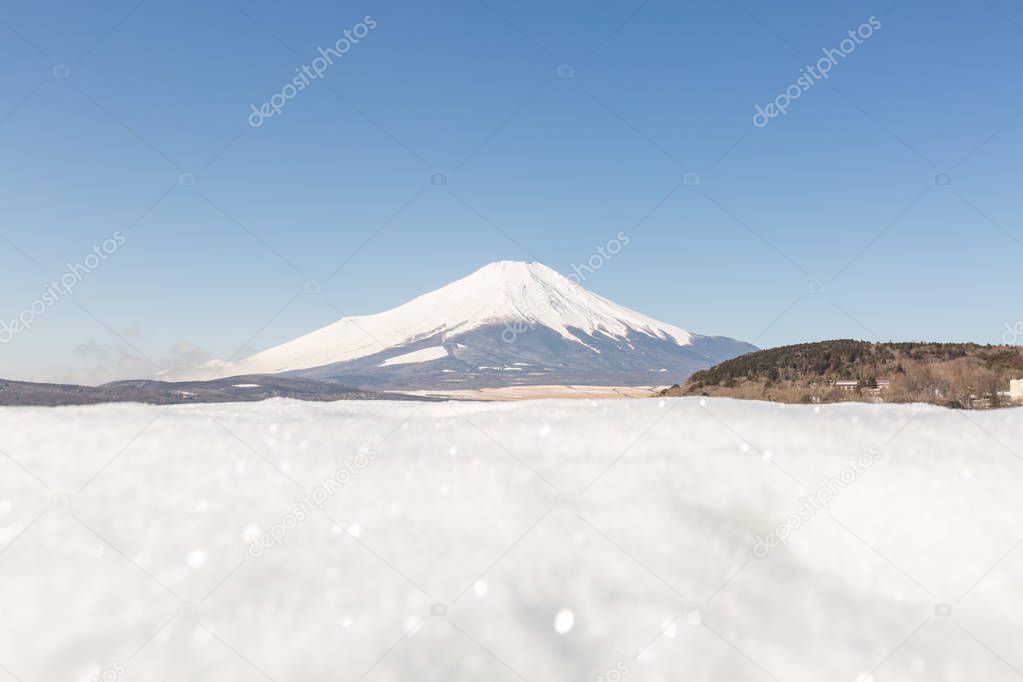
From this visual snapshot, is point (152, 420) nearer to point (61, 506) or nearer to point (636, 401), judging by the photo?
point (61, 506)

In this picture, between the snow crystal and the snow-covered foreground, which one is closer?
the snow-covered foreground

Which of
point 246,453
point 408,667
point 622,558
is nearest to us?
point 408,667

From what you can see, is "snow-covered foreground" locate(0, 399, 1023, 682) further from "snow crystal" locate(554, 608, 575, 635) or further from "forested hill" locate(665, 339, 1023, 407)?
"forested hill" locate(665, 339, 1023, 407)

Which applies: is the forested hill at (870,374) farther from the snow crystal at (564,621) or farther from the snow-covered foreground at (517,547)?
the snow crystal at (564,621)

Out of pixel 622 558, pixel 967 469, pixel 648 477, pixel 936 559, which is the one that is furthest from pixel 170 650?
pixel 967 469

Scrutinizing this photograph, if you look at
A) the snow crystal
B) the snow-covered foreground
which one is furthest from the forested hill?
the snow crystal
